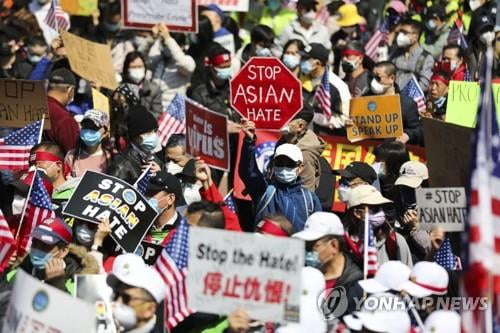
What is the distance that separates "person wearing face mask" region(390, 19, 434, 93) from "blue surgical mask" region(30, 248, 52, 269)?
26.2 ft

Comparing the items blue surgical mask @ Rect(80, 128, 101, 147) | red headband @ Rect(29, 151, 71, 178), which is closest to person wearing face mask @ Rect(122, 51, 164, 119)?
blue surgical mask @ Rect(80, 128, 101, 147)

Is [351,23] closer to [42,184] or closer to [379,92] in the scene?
[379,92]

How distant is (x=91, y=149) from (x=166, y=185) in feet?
5.13

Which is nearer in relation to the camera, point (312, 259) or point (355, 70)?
point (312, 259)

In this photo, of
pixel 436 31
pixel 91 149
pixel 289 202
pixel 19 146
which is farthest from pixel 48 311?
pixel 436 31

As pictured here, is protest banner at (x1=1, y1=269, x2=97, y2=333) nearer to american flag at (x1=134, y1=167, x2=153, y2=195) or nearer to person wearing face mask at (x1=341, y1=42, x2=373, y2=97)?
american flag at (x1=134, y1=167, x2=153, y2=195)

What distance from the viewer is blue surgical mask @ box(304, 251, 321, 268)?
11086mm

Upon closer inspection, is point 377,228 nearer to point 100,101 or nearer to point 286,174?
point 286,174

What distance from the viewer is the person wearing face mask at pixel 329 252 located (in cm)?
1110

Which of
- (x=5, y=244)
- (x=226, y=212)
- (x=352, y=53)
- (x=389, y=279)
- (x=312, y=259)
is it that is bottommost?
(x=389, y=279)

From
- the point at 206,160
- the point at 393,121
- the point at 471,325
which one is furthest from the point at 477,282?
the point at 393,121

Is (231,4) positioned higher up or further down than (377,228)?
higher up

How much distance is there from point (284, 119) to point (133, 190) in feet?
7.57

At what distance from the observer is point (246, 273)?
9.55m
